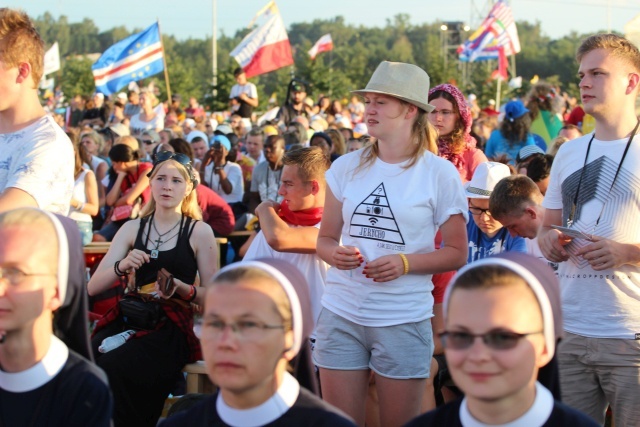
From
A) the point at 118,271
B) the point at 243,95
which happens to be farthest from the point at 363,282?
the point at 243,95

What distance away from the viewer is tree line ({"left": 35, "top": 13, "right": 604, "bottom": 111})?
35.0 meters

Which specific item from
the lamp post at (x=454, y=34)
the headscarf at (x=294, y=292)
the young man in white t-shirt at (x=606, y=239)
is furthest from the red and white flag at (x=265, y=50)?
the lamp post at (x=454, y=34)

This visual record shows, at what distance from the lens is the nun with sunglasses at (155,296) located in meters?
5.55

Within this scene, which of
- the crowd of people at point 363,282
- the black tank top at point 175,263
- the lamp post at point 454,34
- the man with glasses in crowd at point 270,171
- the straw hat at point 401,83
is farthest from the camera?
the lamp post at point 454,34

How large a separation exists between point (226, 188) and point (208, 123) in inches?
386

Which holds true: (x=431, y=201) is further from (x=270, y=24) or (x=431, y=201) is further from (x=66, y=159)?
(x=270, y=24)

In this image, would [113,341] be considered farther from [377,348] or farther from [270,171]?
[270,171]

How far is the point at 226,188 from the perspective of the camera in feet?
39.7

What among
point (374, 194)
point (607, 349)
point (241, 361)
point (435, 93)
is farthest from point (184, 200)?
point (241, 361)

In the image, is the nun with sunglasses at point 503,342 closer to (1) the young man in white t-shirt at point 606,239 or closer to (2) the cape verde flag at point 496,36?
(1) the young man in white t-shirt at point 606,239

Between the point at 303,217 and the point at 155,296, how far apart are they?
3.54ft

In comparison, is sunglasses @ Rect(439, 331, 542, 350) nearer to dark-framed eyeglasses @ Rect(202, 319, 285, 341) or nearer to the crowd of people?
the crowd of people

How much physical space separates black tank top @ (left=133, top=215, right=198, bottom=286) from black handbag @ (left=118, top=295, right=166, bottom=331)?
23cm

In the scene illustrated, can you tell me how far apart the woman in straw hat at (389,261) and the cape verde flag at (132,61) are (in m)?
14.9
